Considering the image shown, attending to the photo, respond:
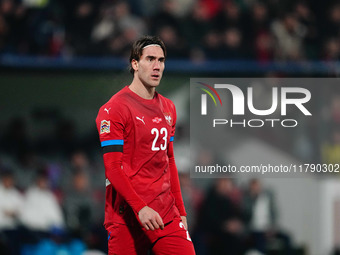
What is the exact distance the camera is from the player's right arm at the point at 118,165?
12.5ft

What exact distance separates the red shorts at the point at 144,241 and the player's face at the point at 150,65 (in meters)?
Answer: 0.95

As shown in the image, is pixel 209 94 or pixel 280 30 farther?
pixel 280 30

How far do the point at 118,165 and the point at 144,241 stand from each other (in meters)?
0.55

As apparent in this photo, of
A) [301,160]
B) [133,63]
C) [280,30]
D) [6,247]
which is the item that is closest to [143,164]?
[133,63]

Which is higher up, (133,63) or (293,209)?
(133,63)

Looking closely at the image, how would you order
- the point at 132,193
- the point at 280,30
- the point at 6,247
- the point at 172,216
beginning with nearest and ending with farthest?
the point at 132,193 → the point at 172,216 → the point at 6,247 → the point at 280,30

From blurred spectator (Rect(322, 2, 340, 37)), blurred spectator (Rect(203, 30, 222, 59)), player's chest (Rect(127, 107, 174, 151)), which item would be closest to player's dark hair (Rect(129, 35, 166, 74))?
player's chest (Rect(127, 107, 174, 151))

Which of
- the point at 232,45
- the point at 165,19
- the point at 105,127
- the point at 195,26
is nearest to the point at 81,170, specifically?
the point at 165,19

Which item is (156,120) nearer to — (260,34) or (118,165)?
(118,165)

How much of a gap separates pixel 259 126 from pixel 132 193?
20.0ft

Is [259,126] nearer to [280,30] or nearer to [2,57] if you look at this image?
[280,30]

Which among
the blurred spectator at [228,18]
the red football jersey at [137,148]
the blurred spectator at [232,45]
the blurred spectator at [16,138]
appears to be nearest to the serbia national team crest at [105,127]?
the red football jersey at [137,148]

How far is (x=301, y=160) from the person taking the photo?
386 inches

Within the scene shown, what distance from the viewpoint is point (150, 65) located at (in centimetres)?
412
